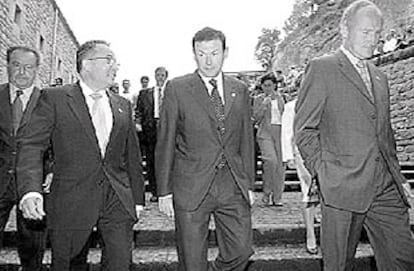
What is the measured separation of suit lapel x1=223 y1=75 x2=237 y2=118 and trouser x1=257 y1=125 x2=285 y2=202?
2.94 metres

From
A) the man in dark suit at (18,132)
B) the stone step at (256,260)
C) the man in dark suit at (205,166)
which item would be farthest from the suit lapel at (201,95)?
the stone step at (256,260)

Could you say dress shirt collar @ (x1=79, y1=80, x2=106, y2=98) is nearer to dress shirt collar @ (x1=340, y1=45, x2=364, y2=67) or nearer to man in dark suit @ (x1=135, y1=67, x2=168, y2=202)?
dress shirt collar @ (x1=340, y1=45, x2=364, y2=67)

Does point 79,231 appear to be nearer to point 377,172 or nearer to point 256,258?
point 377,172

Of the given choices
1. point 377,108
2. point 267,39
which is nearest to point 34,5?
point 377,108

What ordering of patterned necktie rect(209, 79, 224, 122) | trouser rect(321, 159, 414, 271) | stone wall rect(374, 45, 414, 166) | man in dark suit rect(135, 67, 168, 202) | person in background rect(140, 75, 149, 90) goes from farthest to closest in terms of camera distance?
stone wall rect(374, 45, 414, 166) → person in background rect(140, 75, 149, 90) → man in dark suit rect(135, 67, 168, 202) → patterned necktie rect(209, 79, 224, 122) → trouser rect(321, 159, 414, 271)

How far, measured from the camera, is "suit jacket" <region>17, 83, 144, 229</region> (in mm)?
2902

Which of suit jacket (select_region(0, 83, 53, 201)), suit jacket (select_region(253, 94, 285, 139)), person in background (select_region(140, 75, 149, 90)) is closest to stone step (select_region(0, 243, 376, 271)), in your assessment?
suit jacket (select_region(0, 83, 53, 201))

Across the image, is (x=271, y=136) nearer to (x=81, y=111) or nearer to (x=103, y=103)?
(x=103, y=103)

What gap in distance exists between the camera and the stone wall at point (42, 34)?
13.1m

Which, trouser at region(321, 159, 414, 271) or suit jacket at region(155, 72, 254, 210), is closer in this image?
trouser at region(321, 159, 414, 271)

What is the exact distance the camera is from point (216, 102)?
126 inches

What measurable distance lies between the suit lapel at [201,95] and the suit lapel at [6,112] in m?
1.32

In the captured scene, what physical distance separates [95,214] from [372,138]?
5.11 feet

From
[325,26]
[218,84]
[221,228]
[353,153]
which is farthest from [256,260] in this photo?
[325,26]
